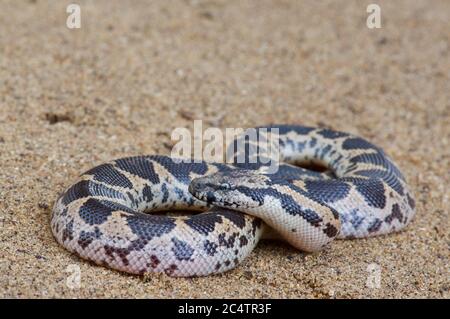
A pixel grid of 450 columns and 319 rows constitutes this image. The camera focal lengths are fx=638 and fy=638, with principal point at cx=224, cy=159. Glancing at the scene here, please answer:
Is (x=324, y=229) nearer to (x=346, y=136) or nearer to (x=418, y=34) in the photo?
(x=346, y=136)

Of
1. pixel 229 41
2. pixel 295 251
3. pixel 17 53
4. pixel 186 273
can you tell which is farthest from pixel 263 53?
pixel 186 273

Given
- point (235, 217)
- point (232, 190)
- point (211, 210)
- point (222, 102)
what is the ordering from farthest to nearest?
1. point (222, 102)
2. point (211, 210)
3. point (232, 190)
4. point (235, 217)

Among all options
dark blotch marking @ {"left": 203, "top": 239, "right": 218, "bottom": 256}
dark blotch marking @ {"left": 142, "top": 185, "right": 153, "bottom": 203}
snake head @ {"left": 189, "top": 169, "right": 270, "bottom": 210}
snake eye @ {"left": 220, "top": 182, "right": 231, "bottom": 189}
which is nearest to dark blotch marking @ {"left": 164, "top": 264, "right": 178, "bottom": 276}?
dark blotch marking @ {"left": 203, "top": 239, "right": 218, "bottom": 256}

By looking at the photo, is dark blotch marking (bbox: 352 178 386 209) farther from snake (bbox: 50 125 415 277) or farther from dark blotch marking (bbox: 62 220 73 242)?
dark blotch marking (bbox: 62 220 73 242)

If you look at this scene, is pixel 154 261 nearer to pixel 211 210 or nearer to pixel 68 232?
pixel 68 232

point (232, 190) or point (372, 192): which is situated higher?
point (232, 190)

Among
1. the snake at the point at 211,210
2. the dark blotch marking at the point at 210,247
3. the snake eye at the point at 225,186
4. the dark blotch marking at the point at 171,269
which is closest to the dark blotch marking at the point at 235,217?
the snake at the point at 211,210

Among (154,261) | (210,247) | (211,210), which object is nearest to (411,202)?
(211,210)
